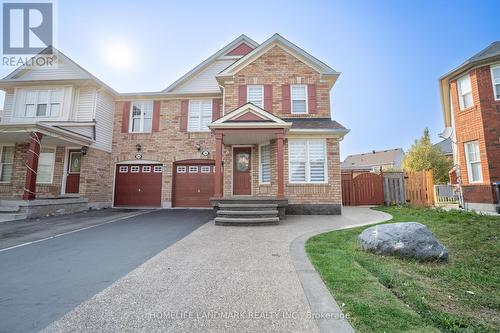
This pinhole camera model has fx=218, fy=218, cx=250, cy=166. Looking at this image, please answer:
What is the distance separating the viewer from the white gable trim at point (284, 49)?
35.5 feet

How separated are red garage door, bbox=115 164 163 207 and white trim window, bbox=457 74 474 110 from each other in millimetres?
16114

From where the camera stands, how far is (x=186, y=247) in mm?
4809

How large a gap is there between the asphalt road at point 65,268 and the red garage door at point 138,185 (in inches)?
220

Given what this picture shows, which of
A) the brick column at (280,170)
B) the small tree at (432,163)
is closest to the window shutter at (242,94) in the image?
the brick column at (280,170)

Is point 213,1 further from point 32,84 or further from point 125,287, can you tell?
point 125,287

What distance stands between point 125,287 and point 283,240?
3.48m

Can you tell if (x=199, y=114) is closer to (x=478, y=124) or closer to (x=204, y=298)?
(x=204, y=298)

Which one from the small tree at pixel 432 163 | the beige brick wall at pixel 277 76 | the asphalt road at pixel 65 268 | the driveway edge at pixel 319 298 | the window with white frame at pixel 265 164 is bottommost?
the asphalt road at pixel 65 268

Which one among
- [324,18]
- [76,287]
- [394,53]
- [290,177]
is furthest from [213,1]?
[394,53]

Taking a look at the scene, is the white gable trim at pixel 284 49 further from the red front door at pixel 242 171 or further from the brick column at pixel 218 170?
the brick column at pixel 218 170

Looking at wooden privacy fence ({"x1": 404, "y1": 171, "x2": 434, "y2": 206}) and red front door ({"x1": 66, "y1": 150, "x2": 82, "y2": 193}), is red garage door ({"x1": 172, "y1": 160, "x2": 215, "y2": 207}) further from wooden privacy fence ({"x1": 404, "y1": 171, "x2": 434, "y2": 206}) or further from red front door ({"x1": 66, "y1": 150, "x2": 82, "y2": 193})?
wooden privacy fence ({"x1": 404, "y1": 171, "x2": 434, "y2": 206})

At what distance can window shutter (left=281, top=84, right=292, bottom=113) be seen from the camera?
35.3 ft

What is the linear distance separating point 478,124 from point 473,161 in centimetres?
174

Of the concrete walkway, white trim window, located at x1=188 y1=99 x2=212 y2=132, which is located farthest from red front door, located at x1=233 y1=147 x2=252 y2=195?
the concrete walkway
